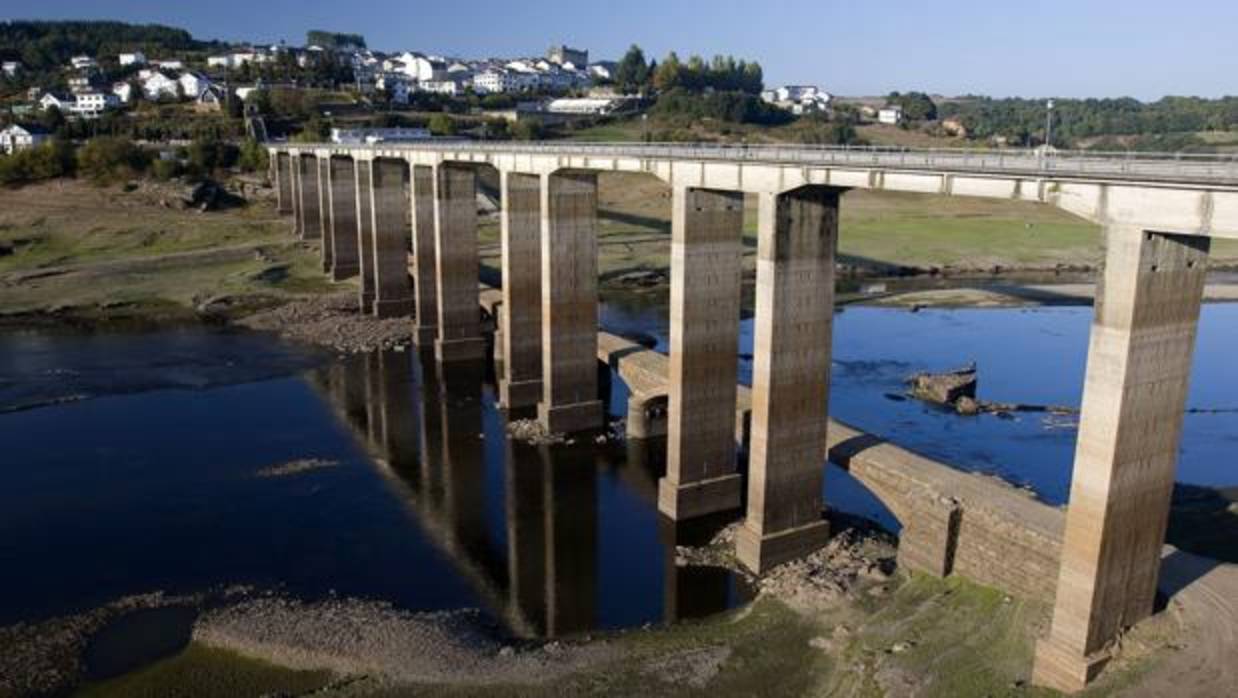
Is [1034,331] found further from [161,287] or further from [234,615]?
[161,287]

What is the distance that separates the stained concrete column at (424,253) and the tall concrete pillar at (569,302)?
1876cm

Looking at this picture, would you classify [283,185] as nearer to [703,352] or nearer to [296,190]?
[296,190]

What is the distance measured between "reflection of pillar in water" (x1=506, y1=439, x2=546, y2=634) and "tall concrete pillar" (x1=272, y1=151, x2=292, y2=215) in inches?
2988

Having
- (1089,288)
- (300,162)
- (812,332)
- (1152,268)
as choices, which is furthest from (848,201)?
(1152,268)

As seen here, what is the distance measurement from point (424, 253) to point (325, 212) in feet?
104

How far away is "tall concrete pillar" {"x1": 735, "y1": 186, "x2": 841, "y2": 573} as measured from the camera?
28.6 metres

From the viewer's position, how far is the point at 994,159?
2503cm

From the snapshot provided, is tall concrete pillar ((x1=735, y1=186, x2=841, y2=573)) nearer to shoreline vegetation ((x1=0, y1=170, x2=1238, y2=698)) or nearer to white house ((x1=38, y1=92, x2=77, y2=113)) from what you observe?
shoreline vegetation ((x1=0, y1=170, x2=1238, y2=698))

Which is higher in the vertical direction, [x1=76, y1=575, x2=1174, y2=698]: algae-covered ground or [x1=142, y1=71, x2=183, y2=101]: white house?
[x1=142, y1=71, x2=183, y2=101]: white house

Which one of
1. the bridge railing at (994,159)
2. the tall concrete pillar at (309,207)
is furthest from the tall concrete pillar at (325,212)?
the bridge railing at (994,159)

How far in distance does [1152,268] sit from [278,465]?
34796 mm

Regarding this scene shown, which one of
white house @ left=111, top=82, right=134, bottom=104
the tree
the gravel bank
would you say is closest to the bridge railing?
the gravel bank

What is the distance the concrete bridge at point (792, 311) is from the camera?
19281mm

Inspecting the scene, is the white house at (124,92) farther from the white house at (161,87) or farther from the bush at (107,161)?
the bush at (107,161)
